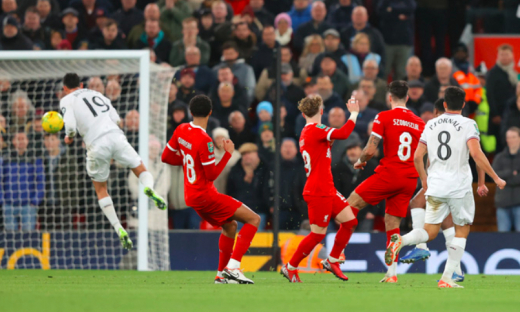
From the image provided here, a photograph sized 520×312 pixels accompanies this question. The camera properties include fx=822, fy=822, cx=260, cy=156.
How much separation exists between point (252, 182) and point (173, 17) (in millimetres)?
4656

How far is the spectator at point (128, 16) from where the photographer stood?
15.3 metres

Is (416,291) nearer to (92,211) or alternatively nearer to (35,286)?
(35,286)

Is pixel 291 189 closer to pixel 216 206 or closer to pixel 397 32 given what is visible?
pixel 216 206

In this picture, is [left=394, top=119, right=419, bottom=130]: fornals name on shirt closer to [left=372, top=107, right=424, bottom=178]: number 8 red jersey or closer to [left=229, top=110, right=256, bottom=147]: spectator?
[left=372, top=107, right=424, bottom=178]: number 8 red jersey

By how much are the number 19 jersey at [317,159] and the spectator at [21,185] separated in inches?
205

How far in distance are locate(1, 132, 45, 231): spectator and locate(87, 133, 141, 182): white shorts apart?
2.28 m

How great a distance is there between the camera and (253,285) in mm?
8133

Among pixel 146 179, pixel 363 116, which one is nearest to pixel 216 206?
pixel 146 179

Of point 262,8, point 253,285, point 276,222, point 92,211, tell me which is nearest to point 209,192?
point 253,285

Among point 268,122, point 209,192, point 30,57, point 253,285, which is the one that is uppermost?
point 30,57

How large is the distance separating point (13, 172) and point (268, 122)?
12.9ft

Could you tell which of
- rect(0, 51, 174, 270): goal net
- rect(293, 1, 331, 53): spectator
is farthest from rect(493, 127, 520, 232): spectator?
rect(0, 51, 174, 270): goal net

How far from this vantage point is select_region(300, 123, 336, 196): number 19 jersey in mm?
8312

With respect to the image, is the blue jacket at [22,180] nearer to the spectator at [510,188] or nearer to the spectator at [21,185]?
the spectator at [21,185]
